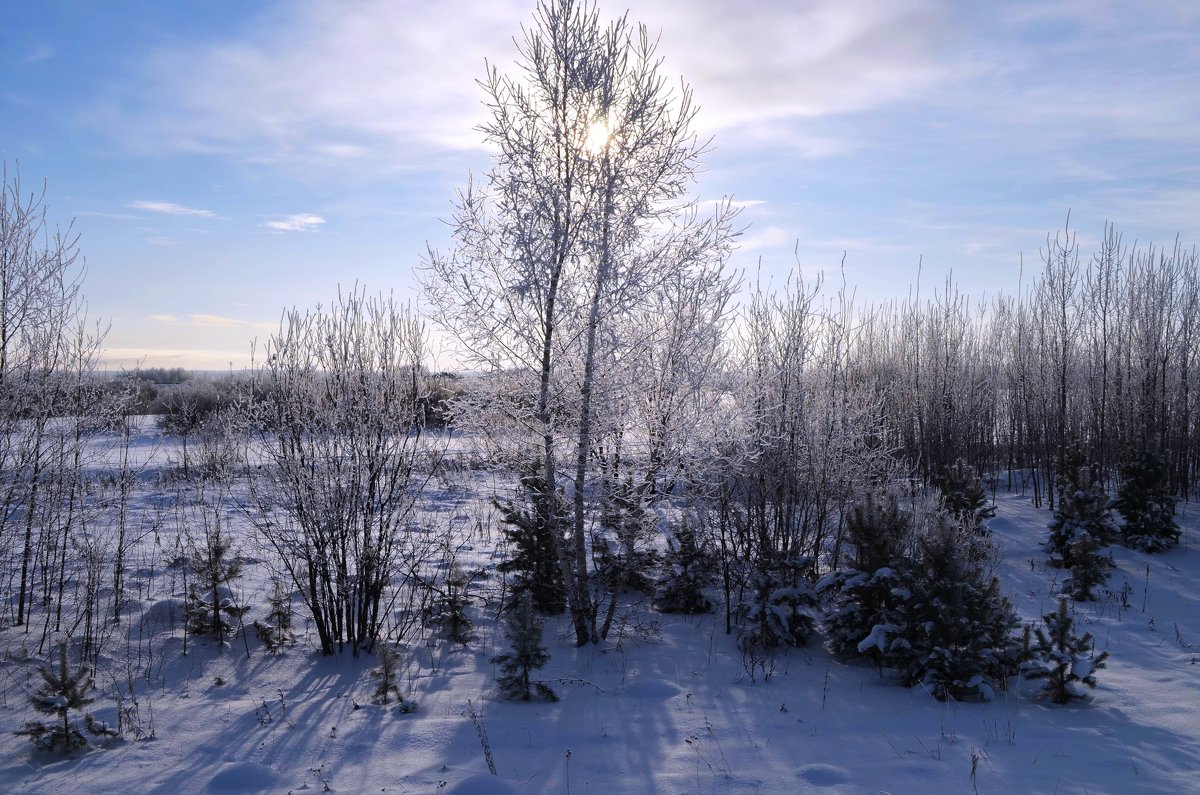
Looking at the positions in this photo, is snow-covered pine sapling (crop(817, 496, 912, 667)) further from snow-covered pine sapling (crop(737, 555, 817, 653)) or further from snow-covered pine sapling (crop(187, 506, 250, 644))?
snow-covered pine sapling (crop(187, 506, 250, 644))

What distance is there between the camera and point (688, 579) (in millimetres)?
7785

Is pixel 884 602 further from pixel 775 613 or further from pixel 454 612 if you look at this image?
pixel 454 612

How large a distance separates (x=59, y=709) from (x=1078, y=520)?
11.0m

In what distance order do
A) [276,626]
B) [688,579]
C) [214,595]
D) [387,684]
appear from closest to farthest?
1. [387,684]
2. [214,595]
3. [276,626]
4. [688,579]

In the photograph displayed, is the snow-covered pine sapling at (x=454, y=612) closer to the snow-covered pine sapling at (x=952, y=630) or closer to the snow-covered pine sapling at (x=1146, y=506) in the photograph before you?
the snow-covered pine sapling at (x=952, y=630)

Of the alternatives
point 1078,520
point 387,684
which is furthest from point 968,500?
point 387,684

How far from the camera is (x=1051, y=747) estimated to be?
4.61m

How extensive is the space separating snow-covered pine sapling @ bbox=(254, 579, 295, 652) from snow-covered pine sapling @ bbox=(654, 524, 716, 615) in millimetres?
3762

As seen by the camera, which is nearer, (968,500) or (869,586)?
(869,586)

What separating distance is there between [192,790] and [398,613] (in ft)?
10.7

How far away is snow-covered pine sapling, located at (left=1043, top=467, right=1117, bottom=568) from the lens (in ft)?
31.5

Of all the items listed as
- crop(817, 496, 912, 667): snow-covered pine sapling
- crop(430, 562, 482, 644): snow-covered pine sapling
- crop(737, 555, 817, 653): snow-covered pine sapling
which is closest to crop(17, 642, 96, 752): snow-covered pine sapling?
crop(430, 562, 482, 644): snow-covered pine sapling

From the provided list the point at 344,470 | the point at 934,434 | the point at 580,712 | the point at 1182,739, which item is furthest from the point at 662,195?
the point at 934,434

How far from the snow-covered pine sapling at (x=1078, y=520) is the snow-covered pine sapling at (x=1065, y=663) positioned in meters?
4.72
